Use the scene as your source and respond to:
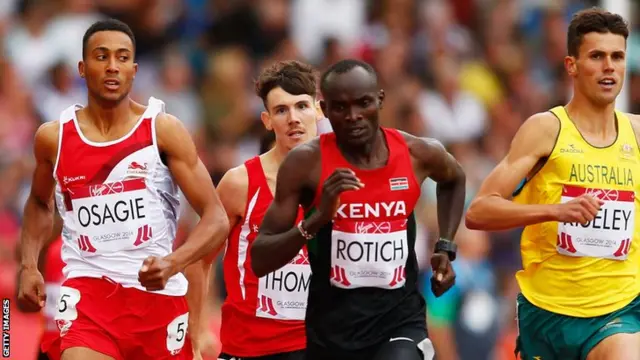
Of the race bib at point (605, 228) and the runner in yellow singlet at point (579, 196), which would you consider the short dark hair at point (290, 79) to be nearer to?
the runner in yellow singlet at point (579, 196)

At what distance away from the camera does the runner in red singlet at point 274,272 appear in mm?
9758

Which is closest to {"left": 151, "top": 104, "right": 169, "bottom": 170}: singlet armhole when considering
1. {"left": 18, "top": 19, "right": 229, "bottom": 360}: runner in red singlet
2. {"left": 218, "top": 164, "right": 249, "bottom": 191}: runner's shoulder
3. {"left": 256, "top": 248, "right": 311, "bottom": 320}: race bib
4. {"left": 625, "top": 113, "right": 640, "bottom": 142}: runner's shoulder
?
{"left": 18, "top": 19, "right": 229, "bottom": 360}: runner in red singlet

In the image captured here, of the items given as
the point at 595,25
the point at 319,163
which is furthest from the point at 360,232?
the point at 595,25

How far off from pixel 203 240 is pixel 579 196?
2287 millimetres

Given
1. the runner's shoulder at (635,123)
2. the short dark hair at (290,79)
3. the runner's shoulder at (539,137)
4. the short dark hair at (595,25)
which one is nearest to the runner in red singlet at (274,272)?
the short dark hair at (290,79)

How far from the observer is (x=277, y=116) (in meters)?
10.2

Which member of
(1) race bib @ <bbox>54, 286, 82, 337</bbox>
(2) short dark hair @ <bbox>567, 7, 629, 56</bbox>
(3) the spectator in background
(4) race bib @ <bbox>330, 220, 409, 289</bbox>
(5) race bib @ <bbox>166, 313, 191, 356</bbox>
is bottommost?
(3) the spectator in background

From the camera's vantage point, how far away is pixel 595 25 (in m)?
9.45

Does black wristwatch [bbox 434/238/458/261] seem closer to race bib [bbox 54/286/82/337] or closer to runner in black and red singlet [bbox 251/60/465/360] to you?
runner in black and red singlet [bbox 251/60/465/360]

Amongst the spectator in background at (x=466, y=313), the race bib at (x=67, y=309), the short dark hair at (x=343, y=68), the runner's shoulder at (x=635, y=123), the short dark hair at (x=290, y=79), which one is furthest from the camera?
the spectator in background at (x=466, y=313)

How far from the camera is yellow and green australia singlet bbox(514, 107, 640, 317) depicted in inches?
363

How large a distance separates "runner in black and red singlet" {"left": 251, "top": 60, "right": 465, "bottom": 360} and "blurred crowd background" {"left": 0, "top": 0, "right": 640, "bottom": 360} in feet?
19.6

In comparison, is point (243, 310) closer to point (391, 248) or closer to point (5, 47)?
point (391, 248)

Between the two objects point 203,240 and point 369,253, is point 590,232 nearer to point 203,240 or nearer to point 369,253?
point 369,253
